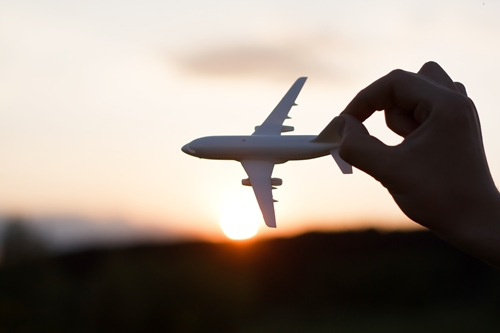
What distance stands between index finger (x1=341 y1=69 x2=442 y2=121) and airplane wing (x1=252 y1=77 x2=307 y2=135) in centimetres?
403

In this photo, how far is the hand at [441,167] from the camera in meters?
3.02

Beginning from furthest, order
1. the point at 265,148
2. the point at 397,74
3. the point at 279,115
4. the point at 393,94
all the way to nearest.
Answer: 1. the point at 279,115
2. the point at 265,148
3. the point at 393,94
4. the point at 397,74

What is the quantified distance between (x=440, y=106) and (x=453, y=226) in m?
0.71

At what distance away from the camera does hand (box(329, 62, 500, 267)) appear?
302cm

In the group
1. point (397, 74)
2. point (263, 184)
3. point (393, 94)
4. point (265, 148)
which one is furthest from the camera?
point (263, 184)

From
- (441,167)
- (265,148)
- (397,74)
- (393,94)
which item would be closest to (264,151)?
(265,148)

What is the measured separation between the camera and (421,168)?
3.07 metres

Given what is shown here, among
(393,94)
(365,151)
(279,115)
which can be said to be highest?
(279,115)

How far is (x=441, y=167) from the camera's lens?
10.00 feet

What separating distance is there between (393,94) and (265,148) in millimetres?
3240

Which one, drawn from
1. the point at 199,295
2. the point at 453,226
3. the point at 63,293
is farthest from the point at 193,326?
the point at 453,226

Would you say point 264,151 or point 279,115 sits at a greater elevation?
point 279,115

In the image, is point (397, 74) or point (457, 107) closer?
point (457, 107)

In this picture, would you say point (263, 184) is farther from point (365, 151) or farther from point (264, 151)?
point (365, 151)
